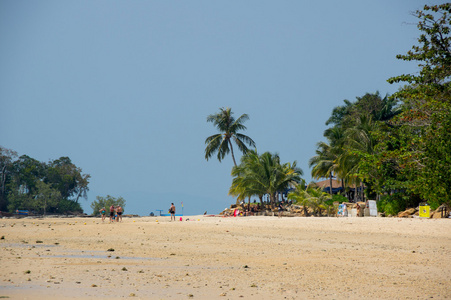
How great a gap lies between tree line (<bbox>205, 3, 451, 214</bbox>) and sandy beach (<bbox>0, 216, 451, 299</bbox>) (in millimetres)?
3844

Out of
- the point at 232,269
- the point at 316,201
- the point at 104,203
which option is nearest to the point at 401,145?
the point at 316,201

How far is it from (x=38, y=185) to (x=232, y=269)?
70.8m

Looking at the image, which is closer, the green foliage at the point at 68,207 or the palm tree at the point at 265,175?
the palm tree at the point at 265,175

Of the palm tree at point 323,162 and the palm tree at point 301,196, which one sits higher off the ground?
the palm tree at point 323,162

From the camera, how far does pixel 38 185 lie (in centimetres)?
7256

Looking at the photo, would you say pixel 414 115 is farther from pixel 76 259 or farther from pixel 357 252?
pixel 76 259

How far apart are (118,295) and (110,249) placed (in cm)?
591

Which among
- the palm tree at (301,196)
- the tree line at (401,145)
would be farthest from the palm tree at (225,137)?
the palm tree at (301,196)

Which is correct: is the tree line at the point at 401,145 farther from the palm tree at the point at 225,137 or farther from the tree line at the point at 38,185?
the tree line at the point at 38,185

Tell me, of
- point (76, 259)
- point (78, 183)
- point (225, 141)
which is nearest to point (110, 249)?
point (76, 259)

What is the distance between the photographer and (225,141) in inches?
2176

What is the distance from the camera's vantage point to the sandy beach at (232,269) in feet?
20.8

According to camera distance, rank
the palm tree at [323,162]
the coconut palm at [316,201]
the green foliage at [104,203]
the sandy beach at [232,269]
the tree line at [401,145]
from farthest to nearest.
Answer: the green foliage at [104,203] < the palm tree at [323,162] < the coconut palm at [316,201] < the tree line at [401,145] < the sandy beach at [232,269]

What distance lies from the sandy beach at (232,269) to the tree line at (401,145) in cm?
384
